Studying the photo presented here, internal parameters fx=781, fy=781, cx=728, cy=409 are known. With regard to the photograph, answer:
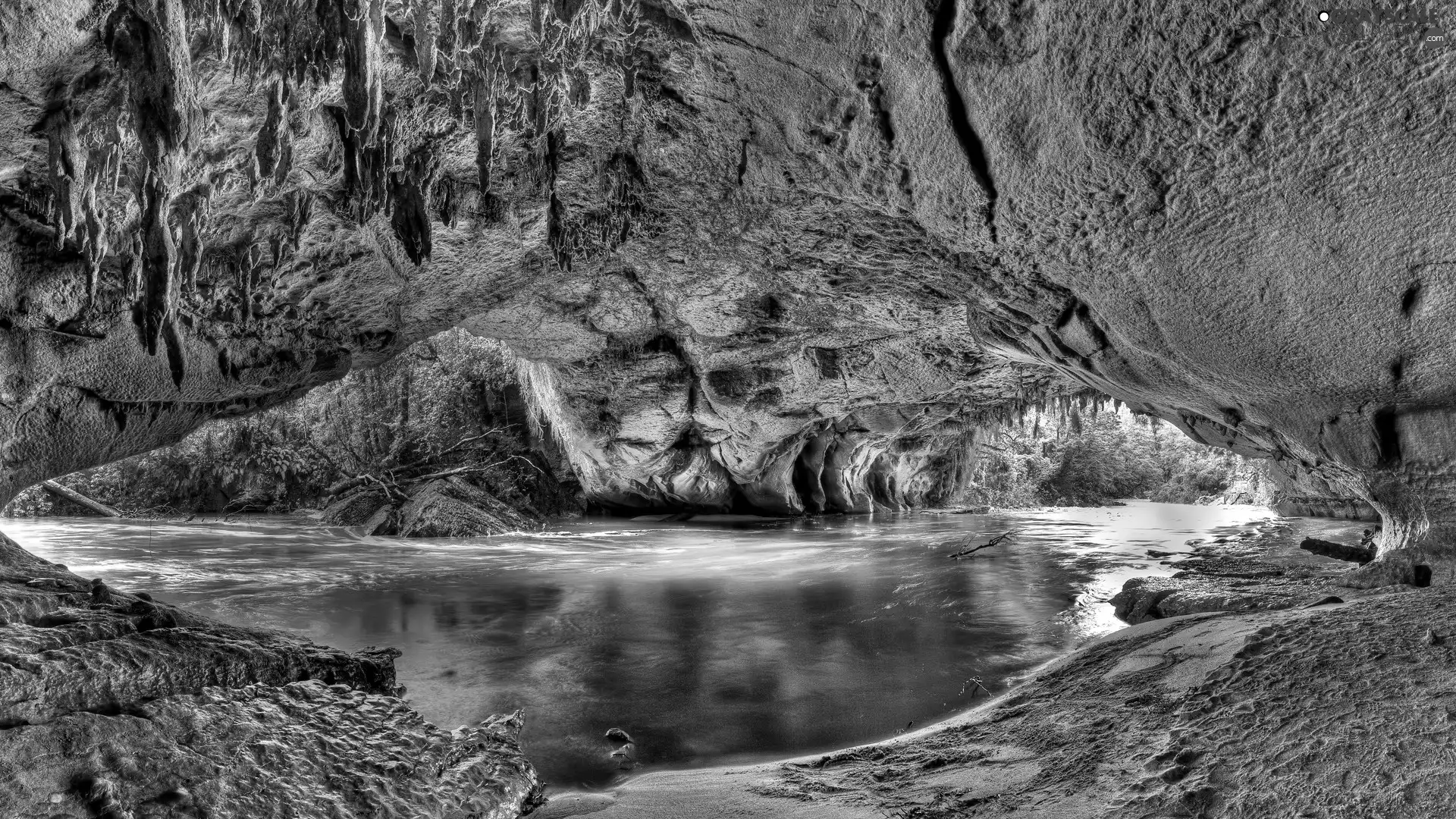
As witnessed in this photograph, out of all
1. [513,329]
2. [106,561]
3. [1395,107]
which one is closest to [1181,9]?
[1395,107]

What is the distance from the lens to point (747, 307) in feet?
29.5

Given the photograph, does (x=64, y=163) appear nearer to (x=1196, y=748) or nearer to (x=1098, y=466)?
(x=1196, y=748)

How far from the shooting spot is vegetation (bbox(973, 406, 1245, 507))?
2712 cm

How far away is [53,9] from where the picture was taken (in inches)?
116

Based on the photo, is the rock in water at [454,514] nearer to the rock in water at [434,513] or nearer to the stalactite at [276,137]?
the rock in water at [434,513]

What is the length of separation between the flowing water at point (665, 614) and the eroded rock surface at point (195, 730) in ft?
1.97

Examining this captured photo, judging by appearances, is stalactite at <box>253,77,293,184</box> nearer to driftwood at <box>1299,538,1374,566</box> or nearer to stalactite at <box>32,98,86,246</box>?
stalactite at <box>32,98,86,246</box>

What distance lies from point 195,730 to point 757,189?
15.6ft

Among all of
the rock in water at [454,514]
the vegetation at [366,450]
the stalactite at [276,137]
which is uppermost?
the stalactite at [276,137]

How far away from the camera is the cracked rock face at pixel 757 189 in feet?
10.9

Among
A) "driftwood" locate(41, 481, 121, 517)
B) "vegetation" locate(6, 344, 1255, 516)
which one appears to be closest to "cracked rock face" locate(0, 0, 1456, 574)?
"vegetation" locate(6, 344, 1255, 516)

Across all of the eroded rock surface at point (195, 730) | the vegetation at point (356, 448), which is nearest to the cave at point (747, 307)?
→ the eroded rock surface at point (195, 730)

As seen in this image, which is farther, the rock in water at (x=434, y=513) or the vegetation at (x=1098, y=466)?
the vegetation at (x=1098, y=466)

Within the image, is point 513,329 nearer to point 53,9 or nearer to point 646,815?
point 53,9
